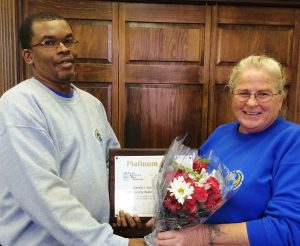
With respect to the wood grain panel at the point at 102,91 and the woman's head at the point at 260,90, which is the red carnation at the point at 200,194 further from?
the wood grain panel at the point at 102,91

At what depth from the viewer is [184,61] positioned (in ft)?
5.23

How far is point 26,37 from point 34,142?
41 cm

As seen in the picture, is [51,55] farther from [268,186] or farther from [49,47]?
[268,186]

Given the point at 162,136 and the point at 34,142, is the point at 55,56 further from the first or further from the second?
the point at 162,136

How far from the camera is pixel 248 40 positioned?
1.60 m

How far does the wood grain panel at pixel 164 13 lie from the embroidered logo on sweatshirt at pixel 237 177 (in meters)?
0.93

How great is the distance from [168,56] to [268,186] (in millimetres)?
904

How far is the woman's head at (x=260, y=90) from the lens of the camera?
977mm

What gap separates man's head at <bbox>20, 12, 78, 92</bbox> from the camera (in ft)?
3.40

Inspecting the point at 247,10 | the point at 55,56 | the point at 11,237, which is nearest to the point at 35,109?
the point at 55,56

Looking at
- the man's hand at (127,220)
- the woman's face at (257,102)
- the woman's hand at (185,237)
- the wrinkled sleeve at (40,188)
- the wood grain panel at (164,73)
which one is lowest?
the man's hand at (127,220)

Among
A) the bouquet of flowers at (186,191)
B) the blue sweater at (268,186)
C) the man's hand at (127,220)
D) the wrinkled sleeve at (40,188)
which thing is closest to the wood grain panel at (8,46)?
the wrinkled sleeve at (40,188)

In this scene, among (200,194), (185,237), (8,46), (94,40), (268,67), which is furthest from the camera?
(94,40)

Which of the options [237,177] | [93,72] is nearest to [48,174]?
[237,177]
